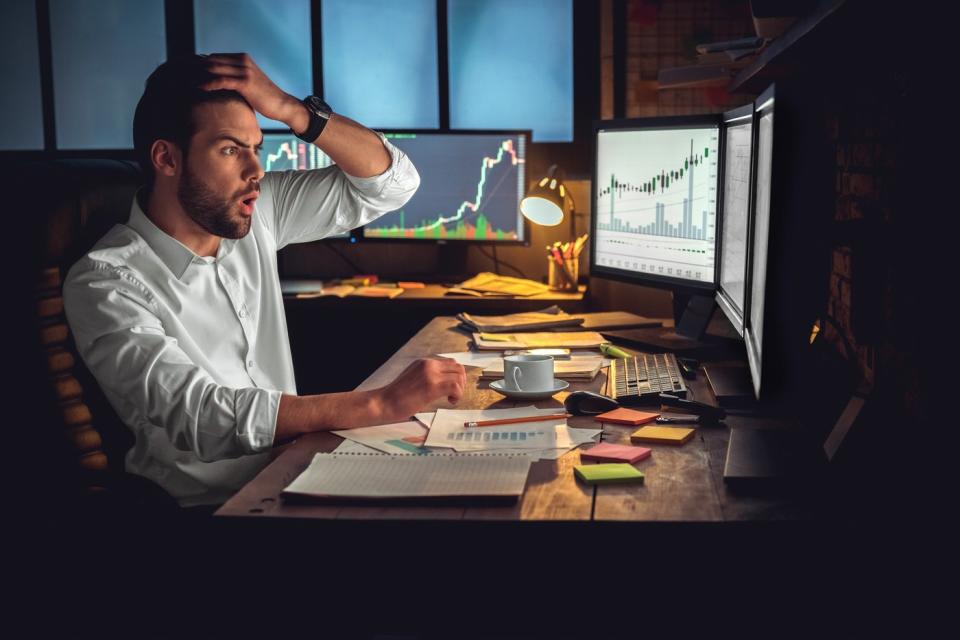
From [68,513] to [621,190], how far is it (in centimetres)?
150

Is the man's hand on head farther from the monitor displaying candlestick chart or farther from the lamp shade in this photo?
the lamp shade

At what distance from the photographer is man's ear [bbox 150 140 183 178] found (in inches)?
68.9

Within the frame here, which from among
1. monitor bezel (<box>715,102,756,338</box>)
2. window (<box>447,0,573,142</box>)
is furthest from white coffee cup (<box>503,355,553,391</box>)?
window (<box>447,0,573,142</box>)

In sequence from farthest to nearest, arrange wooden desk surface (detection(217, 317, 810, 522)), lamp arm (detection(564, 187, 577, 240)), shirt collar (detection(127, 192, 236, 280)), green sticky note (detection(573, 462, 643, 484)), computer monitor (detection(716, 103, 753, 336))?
1. lamp arm (detection(564, 187, 577, 240))
2. shirt collar (detection(127, 192, 236, 280))
3. computer monitor (detection(716, 103, 753, 336))
4. green sticky note (detection(573, 462, 643, 484))
5. wooden desk surface (detection(217, 317, 810, 522))

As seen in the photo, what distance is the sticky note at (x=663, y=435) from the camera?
131 centimetres

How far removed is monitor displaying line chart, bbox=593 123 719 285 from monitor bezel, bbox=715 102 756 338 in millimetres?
28

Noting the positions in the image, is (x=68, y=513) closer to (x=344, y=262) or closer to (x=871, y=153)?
(x=871, y=153)

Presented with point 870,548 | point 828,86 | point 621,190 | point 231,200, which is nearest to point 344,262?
point 621,190

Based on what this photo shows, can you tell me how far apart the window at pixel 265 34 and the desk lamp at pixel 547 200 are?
1818 mm

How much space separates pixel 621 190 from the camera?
2.35 metres

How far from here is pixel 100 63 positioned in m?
4.47

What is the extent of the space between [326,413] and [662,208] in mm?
1075

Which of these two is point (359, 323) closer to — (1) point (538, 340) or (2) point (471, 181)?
(2) point (471, 181)

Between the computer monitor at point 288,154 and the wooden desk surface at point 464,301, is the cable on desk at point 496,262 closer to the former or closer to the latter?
the wooden desk surface at point 464,301
